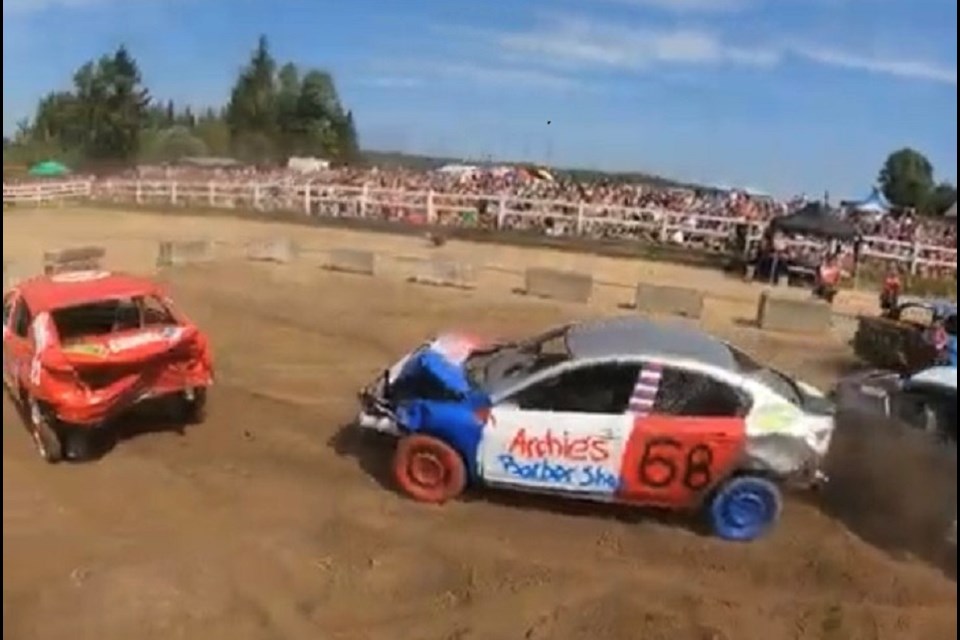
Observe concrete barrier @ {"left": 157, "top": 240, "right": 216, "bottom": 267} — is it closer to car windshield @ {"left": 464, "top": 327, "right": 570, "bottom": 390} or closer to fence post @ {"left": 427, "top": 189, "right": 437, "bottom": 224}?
fence post @ {"left": 427, "top": 189, "right": 437, "bottom": 224}

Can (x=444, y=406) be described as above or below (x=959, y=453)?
below

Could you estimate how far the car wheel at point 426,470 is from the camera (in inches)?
49.5

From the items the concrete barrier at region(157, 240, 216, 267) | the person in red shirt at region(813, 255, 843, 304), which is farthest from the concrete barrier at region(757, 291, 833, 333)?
the concrete barrier at region(157, 240, 216, 267)

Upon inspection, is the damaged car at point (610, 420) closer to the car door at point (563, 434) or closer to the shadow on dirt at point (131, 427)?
the car door at point (563, 434)

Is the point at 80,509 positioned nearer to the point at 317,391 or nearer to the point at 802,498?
the point at 317,391

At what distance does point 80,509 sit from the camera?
1.01 meters

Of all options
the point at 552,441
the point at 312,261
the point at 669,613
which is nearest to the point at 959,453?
the point at 669,613

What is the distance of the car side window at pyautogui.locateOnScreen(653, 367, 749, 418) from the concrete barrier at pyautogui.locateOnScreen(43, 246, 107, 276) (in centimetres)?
51

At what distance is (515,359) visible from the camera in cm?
127

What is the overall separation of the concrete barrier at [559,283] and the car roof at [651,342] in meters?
0.04

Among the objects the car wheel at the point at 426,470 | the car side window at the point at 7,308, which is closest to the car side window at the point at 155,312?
the car side window at the point at 7,308

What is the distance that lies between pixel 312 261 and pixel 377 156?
196mm

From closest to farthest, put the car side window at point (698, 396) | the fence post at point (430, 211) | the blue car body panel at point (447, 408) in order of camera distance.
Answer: the fence post at point (430, 211)
the car side window at point (698, 396)
the blue car body panel at point (447, 408)

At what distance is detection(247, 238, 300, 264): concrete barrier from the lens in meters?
1.02
